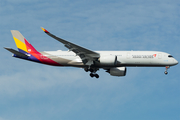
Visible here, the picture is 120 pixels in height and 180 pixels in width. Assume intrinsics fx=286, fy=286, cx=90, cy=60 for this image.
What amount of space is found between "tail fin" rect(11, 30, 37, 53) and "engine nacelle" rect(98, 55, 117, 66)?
1071cm

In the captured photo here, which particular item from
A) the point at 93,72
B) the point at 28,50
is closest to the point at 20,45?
the point at 28,50

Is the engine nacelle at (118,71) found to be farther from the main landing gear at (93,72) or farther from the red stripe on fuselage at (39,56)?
the red stripe on fuselage at (39,56)

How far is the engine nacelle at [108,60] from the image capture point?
38.5m

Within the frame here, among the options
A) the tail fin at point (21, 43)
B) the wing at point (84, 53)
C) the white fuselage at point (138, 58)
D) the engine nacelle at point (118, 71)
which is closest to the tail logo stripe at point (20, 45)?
the tail fin at point (21, 43)

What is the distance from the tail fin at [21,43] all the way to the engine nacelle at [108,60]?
35.1ft

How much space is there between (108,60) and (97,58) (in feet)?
5.82

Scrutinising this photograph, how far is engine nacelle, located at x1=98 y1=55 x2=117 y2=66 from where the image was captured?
38531 mm

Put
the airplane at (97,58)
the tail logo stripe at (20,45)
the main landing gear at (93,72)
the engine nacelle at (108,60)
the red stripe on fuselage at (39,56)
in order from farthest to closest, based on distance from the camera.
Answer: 1. the tail logo stripe at (20,45)
2. the main landing gear at (93,72)
3. the red stripe on fuselage at (39,56)
4. the airplane at (97,58)
5. the engine nacelle at (108,60)

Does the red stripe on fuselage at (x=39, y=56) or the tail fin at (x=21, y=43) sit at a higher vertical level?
the tail fin at (x=21, y=43)

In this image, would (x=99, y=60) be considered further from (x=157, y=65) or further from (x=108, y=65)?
(x=157, y=65)

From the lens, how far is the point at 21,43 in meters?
44.1

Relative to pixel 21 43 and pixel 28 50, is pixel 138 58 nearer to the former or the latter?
pixel 28 50

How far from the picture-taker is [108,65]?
39031mm

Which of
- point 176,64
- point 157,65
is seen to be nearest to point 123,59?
point 157,65
